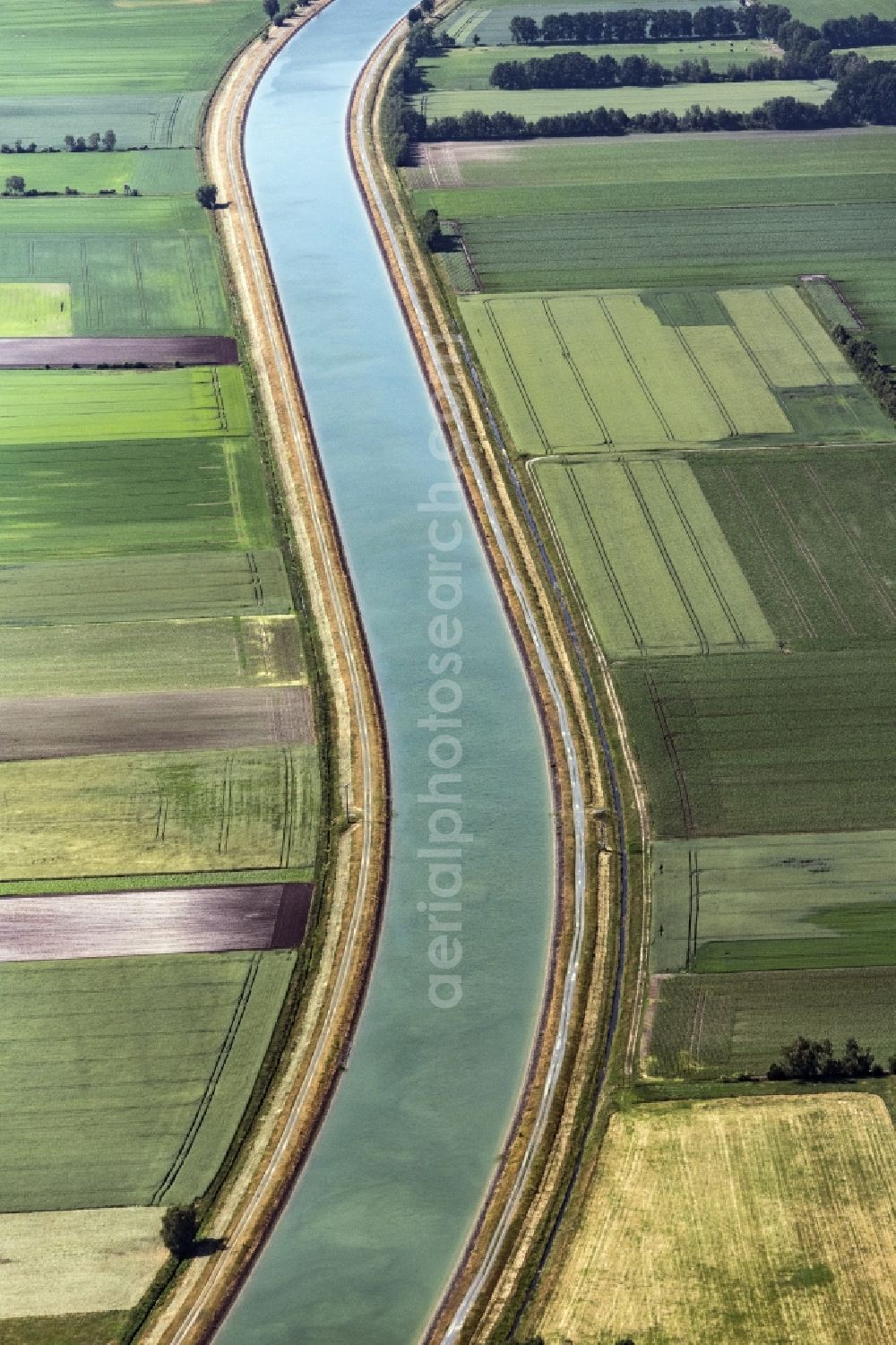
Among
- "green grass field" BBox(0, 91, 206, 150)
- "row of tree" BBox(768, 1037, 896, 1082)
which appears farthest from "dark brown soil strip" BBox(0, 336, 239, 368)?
"row of tree" BBox(768, 1037, 896, 1082)

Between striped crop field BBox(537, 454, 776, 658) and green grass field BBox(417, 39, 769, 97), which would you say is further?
green grass field BBox(417, 39, 769, 97)

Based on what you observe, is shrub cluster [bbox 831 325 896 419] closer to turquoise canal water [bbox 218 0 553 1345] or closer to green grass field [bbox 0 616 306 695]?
turquoise canal water [bbox 218 0 553 1345]

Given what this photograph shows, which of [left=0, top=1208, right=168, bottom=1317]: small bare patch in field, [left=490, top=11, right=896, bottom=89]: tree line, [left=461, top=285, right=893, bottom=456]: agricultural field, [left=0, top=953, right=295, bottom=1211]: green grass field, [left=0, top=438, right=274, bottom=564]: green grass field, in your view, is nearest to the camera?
[left=0, top=1208, right=168, bottom=1317]: small bare patch in field

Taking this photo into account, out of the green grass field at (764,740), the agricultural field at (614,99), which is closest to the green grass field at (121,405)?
the green grass field at (764,740)

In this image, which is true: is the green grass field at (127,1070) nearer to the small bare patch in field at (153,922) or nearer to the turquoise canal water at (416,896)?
the small bare patch in field at (153,922)

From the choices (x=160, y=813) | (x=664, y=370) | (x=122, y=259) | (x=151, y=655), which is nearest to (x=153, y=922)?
(x=160, y=813)
